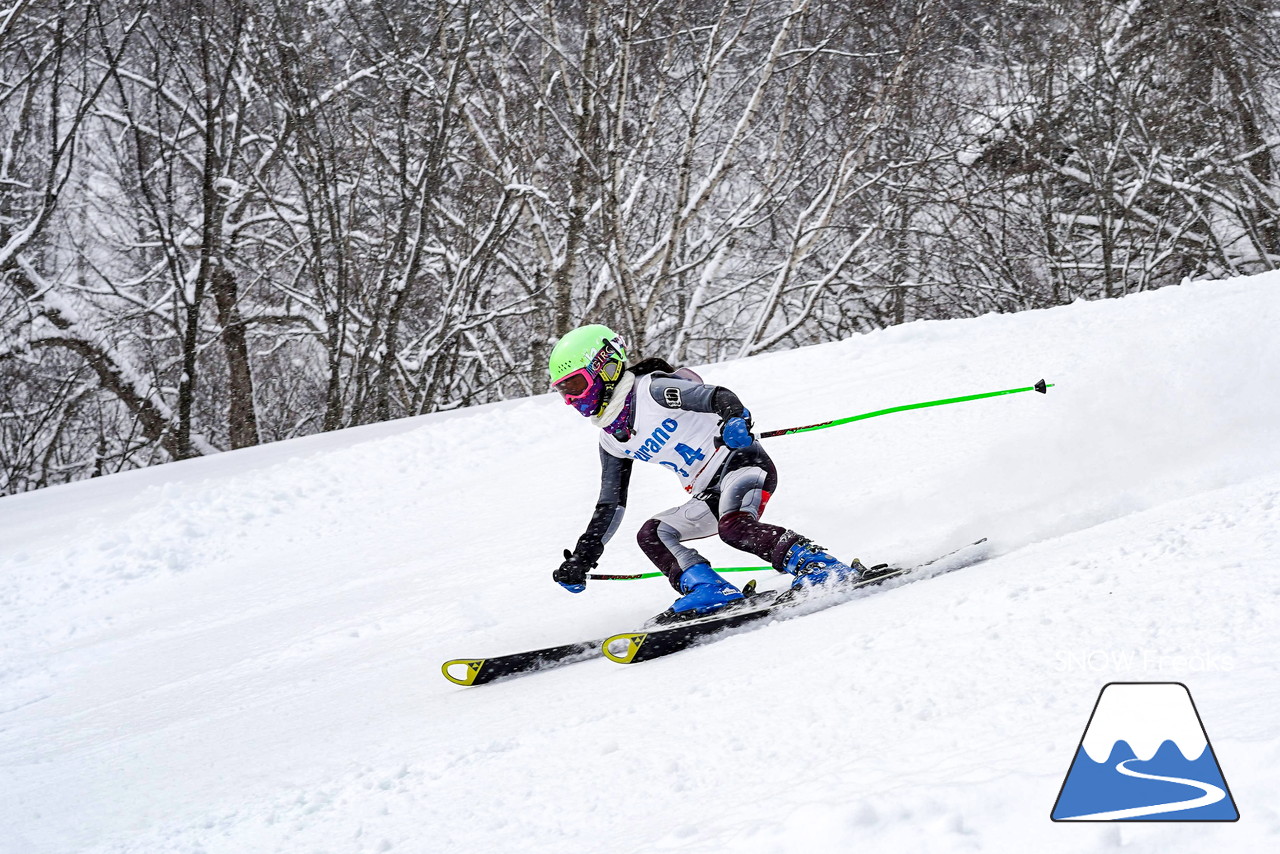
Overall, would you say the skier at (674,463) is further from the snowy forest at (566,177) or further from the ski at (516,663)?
the snowy forest at (566,177)

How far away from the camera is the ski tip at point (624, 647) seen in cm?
441

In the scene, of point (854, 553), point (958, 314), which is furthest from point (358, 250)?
point (854, 553)

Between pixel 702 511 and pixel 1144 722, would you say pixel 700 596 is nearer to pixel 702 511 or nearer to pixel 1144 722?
pixel 702 511

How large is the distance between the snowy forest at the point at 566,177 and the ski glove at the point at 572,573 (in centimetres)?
917

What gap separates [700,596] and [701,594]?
0.01 meters

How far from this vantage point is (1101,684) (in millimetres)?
2551

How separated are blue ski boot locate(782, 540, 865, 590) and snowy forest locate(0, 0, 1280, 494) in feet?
31.1

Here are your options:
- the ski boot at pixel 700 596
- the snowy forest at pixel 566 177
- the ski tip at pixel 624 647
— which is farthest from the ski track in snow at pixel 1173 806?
the snowy forest at pixel 566 177

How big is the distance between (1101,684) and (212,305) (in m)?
16.7

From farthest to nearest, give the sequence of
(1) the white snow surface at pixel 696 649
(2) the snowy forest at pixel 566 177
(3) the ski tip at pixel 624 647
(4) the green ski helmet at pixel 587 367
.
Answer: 1. (2) the snowy forest at pixel 566 177
2. (4) the green ski helmet at pixel 587 367
3. (3) the ski tip at pixel 624 647
4. (1) the white snow surface at pixel 696 649

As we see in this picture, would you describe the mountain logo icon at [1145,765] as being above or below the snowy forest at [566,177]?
below

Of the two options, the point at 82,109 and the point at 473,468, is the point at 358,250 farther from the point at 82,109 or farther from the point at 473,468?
the point at 473,468

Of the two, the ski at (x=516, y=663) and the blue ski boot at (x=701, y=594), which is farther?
the blue ski boot at (x=701, y=594)

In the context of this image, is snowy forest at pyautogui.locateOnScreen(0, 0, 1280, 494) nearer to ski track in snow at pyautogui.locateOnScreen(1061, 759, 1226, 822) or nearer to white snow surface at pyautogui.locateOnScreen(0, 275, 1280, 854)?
white snow surface at pyautogui.locateOnScreen(0, 275, 1280, 854)
